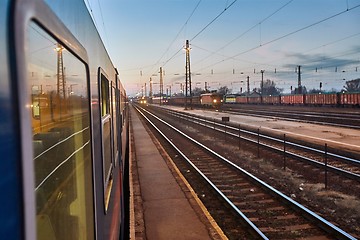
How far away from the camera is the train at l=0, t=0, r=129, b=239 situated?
0.87 meters

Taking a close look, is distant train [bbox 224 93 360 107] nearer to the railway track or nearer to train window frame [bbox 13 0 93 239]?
the railway track

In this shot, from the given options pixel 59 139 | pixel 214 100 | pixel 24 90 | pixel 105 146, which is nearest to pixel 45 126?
pixel 59 139

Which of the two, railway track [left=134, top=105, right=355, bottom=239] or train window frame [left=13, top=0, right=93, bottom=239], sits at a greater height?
train window frame [left=13, top=0, right=93, bottom=239]

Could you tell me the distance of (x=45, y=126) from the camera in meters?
1.30

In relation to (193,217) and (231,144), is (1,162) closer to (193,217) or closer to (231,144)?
(193,217)

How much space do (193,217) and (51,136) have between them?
5956 millimetres

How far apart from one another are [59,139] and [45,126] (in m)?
0.20

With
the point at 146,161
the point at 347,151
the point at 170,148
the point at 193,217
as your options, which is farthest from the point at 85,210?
the point at 170,148

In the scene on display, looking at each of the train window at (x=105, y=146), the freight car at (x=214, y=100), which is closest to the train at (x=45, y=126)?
Answer: the train window at (x=105, y=146)

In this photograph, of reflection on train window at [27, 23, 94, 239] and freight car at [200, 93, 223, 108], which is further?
freight car at [200, 93, 223, 108]

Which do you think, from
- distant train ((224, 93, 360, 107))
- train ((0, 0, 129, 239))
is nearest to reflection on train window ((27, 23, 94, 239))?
train ((0, 0, 129, 239))

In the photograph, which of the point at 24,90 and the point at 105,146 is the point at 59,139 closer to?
the point at 24,90

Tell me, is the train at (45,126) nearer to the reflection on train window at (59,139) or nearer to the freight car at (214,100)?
the reflection on train window at (59,139)

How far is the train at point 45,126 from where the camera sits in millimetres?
874
